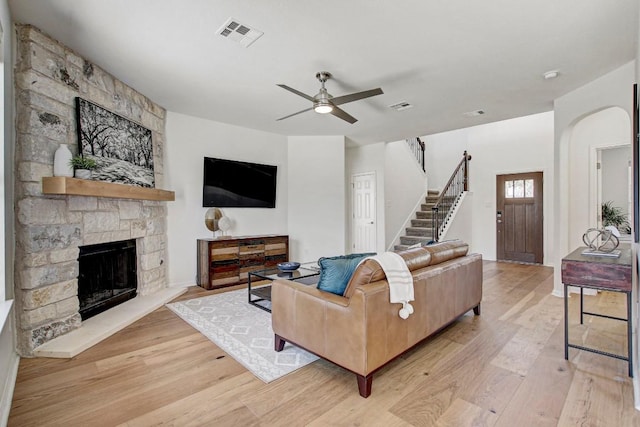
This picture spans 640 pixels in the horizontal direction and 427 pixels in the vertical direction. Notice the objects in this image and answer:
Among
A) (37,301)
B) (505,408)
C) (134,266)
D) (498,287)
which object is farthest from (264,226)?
(505,408)

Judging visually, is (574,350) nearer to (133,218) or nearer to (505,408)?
(505,408)

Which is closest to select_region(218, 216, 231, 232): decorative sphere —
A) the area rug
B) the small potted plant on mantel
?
the area rug

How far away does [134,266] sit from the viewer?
156 inches

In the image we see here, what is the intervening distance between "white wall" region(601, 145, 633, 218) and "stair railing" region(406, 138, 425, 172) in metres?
3.73

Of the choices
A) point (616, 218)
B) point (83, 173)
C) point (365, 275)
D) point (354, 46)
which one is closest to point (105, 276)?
point (83, 173)

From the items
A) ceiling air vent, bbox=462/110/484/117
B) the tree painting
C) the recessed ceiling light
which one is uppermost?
ceiling air vent, bbox=462/110/484/117

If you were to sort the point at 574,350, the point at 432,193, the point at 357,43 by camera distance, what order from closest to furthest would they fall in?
the point at 574,350 → the point at 357,43 → the point at 432,193

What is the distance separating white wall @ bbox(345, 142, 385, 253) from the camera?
668 cm

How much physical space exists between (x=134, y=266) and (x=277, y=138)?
3.35m

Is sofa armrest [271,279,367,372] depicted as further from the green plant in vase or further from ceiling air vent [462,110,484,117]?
the green plant in vase

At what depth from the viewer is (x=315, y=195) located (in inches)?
242

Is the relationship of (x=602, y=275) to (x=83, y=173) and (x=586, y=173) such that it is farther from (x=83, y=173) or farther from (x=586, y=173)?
(x=83, y=173)

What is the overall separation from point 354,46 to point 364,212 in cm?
454

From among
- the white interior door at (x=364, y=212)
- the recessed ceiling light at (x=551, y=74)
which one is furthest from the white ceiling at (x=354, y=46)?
the white interior door at (x=364, y=212)
